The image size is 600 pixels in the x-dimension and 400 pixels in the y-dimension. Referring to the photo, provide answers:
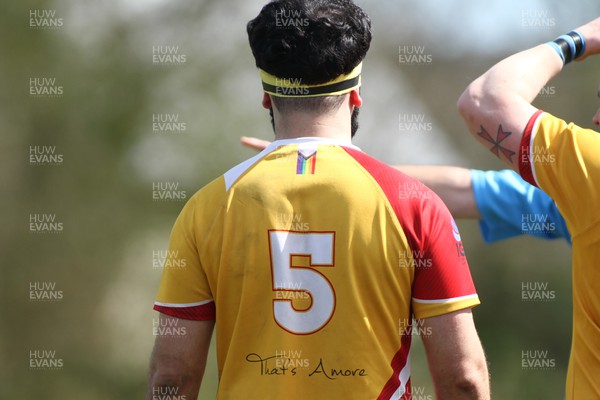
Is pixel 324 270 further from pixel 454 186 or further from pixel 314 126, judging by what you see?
pixel 454 186

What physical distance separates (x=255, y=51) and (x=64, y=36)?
31.7ft

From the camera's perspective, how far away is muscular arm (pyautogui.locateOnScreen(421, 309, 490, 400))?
2.61m

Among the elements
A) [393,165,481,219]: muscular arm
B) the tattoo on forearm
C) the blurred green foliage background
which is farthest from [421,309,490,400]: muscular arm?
the blurred green foliage background

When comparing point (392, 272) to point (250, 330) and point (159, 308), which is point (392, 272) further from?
point (159, 308)

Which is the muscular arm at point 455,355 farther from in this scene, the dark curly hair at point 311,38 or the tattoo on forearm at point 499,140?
the dark curly hair at point 311,38

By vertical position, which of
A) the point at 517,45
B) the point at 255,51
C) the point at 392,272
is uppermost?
the point at 255,51

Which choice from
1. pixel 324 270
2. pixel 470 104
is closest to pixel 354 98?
pixel 470 104

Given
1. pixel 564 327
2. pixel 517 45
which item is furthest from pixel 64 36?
pixel 564 327

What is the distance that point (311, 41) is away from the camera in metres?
2.66

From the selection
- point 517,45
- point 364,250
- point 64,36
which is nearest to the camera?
point 364,250

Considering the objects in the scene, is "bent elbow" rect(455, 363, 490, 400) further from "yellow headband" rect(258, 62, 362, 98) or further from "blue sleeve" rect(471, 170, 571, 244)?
"blue sleeve" rect(471, 170, 571, 244)

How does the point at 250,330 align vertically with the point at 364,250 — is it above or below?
below

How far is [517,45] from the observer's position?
12711mm

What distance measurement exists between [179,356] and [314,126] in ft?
2.78
